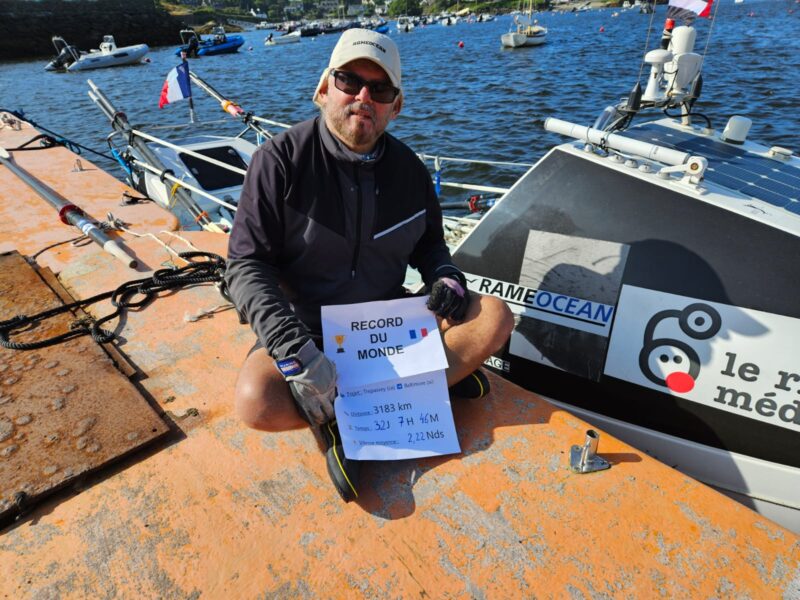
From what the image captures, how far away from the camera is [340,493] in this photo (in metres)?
1.94

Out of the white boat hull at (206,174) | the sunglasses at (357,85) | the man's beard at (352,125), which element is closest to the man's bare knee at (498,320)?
the man's beard at (352,125)

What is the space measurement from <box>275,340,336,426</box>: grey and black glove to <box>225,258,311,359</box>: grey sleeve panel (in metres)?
0.04

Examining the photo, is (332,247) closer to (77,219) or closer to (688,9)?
(77,219)

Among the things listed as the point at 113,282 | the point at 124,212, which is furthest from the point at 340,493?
the point at 124,212

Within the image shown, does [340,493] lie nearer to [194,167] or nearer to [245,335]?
[245,335]

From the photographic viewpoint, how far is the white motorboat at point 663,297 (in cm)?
221

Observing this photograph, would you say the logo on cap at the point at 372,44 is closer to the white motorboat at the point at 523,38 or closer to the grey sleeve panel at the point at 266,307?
the grey sleeve panel at the point at 266,307

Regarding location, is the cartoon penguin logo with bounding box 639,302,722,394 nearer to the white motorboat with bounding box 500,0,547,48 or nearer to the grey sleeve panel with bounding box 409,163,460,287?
the grey sleeve panel with bounding box 409,163,460,287

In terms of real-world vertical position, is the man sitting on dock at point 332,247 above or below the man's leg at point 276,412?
above

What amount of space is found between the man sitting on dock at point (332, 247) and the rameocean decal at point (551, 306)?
519 mm

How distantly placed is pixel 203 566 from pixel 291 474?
476 millimetres

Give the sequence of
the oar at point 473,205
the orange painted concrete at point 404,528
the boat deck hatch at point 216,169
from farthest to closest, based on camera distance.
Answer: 1. the boat deck hatch at point 216,169
2. the oar at point 473,205
3. the orange painted concrete at point 404,528

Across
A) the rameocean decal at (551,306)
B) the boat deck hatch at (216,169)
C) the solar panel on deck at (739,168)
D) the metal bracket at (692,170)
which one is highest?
the metal bracket at (692,170)

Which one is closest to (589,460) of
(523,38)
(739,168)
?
(739,168)
